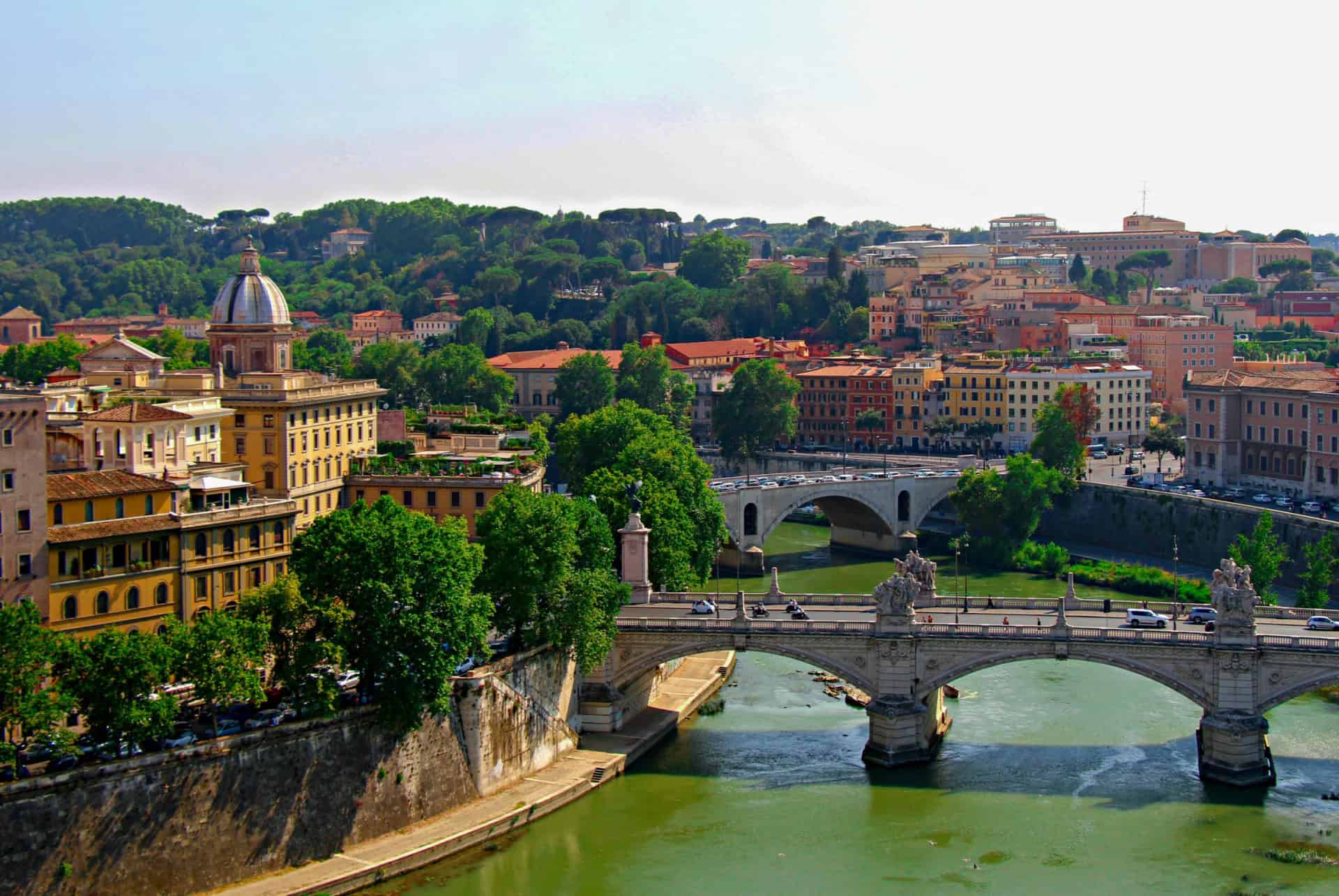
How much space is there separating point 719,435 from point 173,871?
59574 mm

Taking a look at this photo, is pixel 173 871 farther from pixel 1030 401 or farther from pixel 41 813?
pixel 1030 401

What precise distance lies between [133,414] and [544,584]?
8996mm

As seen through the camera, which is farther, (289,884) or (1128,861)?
(1128,861)

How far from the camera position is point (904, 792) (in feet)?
124

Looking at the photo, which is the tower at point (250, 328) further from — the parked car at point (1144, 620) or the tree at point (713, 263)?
the tree at point (713, 263)

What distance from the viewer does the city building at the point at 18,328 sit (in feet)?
378

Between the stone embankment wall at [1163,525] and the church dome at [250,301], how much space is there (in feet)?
98.0

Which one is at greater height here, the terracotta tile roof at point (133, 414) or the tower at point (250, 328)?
the tower at point (250, 328)

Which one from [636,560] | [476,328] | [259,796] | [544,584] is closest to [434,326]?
[476,328]

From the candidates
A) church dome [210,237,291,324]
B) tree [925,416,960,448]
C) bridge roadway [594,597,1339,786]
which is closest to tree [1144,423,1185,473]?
tree [925,416,960,448]

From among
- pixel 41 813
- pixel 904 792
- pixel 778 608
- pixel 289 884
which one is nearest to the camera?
pixel 41 813

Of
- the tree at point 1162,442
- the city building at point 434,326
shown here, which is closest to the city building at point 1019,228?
the city building at point 434,326

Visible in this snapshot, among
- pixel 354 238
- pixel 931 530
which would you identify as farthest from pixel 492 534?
pixel 354 238

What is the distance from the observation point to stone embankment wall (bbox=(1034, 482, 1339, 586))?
2373 inches
